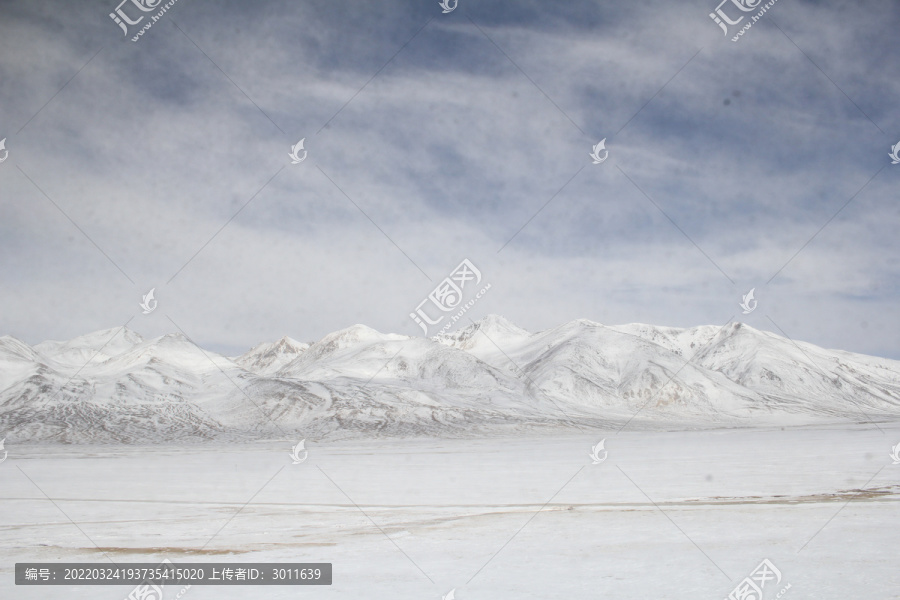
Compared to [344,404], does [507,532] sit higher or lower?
lower

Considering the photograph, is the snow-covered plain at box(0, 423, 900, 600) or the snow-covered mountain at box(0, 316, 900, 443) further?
the snow-covered mountain at box(0, 316, 900, 443)

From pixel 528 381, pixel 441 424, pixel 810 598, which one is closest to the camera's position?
pixel 810 598

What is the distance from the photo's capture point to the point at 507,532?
51.6 feet

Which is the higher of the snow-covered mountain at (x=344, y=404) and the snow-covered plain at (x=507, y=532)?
the snow-covered mountain at (x=344, y=404)

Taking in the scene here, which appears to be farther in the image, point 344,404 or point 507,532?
point 344,404

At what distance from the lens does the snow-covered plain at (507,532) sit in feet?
35.3

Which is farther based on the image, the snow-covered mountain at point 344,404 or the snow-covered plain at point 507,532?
the snow-covered mountain at point 344,404

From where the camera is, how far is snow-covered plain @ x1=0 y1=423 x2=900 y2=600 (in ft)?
35.3

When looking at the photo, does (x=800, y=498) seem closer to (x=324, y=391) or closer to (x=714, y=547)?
(x=714, y=547)

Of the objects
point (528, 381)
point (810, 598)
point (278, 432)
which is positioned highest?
point (528, 381)

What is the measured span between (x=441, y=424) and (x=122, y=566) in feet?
395

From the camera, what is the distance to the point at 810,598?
30.7 ft

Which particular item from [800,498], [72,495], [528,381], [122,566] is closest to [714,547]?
[800,498]

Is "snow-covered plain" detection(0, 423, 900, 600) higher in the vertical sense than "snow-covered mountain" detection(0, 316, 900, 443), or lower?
lower
